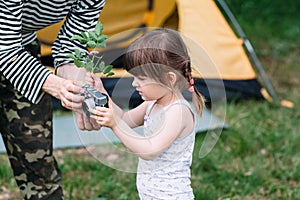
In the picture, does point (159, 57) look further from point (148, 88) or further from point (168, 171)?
point (168, 171)

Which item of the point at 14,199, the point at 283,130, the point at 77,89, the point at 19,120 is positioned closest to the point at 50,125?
the point at 19,120

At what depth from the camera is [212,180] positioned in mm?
3342

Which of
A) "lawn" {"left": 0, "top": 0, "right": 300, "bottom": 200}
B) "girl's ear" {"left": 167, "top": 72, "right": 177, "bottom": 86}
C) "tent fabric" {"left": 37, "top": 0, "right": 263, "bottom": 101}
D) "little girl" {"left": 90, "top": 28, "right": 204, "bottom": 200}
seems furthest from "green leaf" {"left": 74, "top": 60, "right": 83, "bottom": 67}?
"tent fabric" {"left": 37, "top": 0, "right": 263, "bottom": 101}

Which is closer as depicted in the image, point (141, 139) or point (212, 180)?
point (141, 139)

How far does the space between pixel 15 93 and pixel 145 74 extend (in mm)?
617

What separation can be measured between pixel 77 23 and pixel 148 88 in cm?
43

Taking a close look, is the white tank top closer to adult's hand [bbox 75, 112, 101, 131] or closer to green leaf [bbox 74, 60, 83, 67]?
adult's hand [bbox 75, 112, 101, 131]

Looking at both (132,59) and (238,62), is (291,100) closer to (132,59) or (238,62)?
(238,62)

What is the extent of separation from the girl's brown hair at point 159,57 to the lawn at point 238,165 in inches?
48.4

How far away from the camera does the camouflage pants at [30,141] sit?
2404 millimetres

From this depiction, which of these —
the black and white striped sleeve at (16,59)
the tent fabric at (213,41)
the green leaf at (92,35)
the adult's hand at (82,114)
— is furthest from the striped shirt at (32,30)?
the tent fabric at (213,41)

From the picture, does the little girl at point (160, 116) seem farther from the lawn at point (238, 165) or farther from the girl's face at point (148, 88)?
the lawn at point (238, 165)

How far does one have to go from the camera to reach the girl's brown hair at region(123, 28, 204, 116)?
196 centimetres

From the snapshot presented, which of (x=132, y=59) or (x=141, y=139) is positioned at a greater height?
(x=132, y=59)
